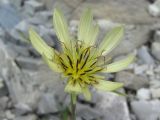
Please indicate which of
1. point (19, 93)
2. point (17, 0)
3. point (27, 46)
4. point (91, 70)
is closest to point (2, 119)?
point (19, 93)

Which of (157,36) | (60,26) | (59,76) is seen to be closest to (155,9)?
(157,36)

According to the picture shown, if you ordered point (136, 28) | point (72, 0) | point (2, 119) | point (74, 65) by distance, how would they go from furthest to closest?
point (72, 0)
point (136, 28)
point (2, 119)
point (74, 65)

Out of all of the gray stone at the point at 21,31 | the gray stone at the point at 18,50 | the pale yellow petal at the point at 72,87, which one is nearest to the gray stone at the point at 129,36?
the gray stone at the point at 21,31

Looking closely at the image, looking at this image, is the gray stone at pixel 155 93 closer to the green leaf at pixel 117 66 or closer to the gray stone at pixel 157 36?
the gray stone at pixel 157 36

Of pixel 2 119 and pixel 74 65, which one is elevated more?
pixel 74 65

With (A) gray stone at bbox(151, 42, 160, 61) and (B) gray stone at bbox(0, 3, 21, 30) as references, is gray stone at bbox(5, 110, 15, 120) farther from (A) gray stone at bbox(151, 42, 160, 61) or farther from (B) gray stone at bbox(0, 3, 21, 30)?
(A) gray stone at bbox(151, 42, 160, 61)

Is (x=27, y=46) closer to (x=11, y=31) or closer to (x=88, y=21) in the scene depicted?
(x=11, y=31)

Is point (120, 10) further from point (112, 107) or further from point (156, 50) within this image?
point (112, 107)
